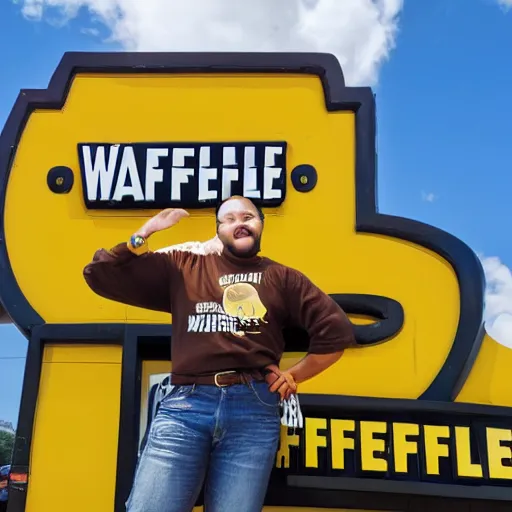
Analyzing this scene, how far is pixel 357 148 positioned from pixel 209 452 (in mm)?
2553

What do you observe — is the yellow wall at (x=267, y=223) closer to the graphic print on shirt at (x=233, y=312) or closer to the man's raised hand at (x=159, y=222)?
the man's raised hand at (x=159, y=222)

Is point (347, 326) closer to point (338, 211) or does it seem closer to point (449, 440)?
point (449, 440)

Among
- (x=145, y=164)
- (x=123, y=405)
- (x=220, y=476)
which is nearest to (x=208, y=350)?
(x=220, y=476)

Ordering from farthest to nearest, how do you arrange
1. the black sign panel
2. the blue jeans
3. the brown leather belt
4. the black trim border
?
1. the black sign panel
2. the black trim border
3. the brown leather belt
4. the blue jeans

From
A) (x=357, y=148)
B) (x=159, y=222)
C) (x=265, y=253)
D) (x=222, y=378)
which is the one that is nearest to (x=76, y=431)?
(x=265, y=253)

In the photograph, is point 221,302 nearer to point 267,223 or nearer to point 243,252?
point 243,252

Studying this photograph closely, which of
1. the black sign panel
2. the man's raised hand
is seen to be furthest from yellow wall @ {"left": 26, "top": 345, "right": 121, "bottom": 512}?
the man's raised hand

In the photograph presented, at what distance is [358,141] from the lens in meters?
4.46

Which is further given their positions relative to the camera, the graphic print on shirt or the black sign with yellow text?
the black sign with yellow text

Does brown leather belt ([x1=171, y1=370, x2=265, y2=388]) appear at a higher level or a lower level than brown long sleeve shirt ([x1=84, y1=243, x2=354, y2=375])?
lower

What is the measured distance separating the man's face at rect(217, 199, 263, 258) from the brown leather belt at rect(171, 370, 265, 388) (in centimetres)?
53

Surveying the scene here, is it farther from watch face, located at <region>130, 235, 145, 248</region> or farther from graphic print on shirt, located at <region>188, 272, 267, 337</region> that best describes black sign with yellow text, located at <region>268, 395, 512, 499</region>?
watch face, located at <region>130, 235, 145, 248</region>

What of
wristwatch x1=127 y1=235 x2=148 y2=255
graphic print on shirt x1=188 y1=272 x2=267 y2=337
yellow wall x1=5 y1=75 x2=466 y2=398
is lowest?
graphic print on shirt x1=188 y1=272 x2=267 y2=337

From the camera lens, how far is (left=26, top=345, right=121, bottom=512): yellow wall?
12.6ft
